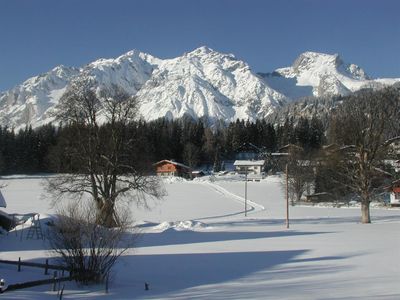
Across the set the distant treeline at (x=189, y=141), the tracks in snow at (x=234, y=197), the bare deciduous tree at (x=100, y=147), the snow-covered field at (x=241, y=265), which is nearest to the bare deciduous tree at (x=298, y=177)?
the tracks in snow at (x=234, y=197)

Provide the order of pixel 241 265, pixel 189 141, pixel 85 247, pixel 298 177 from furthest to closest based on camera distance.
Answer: pixel 189 141
pixel 298 177
pixel 241 265
pixel 85 247

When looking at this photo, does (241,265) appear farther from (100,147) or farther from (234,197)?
(234,197)

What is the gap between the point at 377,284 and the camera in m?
14.5

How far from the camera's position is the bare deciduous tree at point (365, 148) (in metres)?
38.0

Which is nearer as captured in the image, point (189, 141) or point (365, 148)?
point (365, 148)

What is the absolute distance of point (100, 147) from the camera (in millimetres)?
36969

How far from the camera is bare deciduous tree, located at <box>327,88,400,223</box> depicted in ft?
125

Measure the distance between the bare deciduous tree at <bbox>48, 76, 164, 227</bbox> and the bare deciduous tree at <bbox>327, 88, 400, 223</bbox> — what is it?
14449 mm

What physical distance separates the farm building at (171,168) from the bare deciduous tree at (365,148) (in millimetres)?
82744

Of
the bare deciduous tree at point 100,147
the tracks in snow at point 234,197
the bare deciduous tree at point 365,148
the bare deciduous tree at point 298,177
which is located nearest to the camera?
the bare deciduous tree at point 100,147

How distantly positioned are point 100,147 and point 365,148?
63.5 feet

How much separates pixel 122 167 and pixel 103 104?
4.87m

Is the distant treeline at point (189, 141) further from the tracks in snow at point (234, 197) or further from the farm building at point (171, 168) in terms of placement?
the tracks in snow at point (234, 197)

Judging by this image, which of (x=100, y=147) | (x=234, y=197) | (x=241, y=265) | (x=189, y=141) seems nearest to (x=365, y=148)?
(x=100, y=147)
